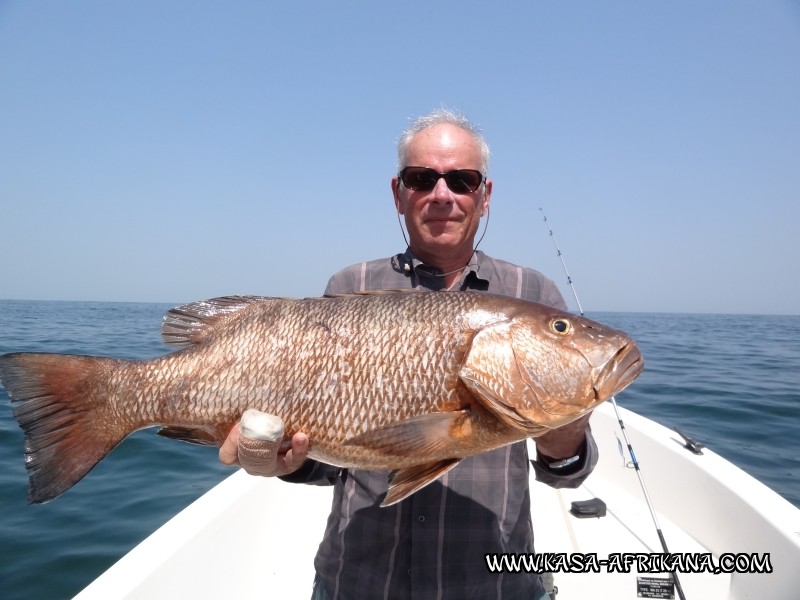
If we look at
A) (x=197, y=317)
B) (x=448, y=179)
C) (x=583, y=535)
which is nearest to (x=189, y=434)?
(x=197, y=317)

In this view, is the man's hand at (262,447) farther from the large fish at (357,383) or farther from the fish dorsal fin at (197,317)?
the fish dorsal fin at (197,317)

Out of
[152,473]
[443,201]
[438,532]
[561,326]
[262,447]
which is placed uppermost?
[443,201]

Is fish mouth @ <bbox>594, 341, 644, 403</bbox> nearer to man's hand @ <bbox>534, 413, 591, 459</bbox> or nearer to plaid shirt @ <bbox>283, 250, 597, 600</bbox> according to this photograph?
man's hand @ <bbox>534, 413, 591, 459</bbox>

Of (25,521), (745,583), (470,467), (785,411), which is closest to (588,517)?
(745,583)

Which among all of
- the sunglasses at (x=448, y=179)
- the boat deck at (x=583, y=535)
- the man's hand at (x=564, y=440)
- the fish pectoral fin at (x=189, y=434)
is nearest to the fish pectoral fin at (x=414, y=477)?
the man's hand at (x=564, y=440)

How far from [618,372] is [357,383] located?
1.07 metres

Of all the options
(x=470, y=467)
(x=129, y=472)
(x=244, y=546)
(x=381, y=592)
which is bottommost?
(x=129, y=472)

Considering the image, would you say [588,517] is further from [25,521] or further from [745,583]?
[25,521]

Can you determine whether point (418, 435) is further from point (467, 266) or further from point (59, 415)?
point (59, 415)

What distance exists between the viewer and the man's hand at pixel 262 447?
1.84 meters

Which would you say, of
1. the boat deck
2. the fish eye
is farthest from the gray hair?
the boat deck

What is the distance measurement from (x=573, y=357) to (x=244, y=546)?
3.29 m

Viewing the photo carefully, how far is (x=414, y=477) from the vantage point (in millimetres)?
1847

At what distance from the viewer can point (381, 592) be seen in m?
2.11
